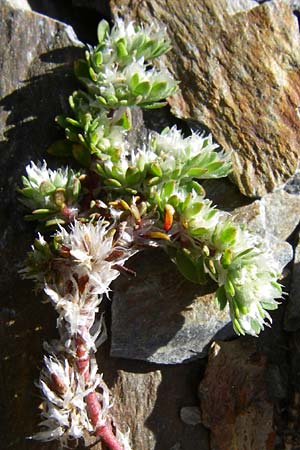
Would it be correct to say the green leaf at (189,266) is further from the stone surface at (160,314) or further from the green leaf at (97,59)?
the green leaf at (97,59)

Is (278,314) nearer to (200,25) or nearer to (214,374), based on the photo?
(214,374)

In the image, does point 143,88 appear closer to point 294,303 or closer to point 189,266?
point 189,266

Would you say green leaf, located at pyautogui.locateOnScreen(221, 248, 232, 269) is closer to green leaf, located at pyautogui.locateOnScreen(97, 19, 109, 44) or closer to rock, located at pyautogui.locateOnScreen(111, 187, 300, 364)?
rock, located at pyautogui.locateOnScreen(111, 187, 300, 364)

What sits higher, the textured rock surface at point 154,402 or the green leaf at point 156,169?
the green leaf at point 156,169

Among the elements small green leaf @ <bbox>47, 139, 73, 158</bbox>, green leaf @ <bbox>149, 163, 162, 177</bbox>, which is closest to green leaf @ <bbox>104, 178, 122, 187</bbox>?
green leaf @ <bbox>149, 163, 162, 177</bbox>

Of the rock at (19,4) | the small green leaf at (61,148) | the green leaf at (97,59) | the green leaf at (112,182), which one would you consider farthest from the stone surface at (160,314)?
the rock at (19,4)

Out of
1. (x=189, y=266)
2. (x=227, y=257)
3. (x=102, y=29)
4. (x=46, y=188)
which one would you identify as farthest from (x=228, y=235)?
(x=102, y=29)
